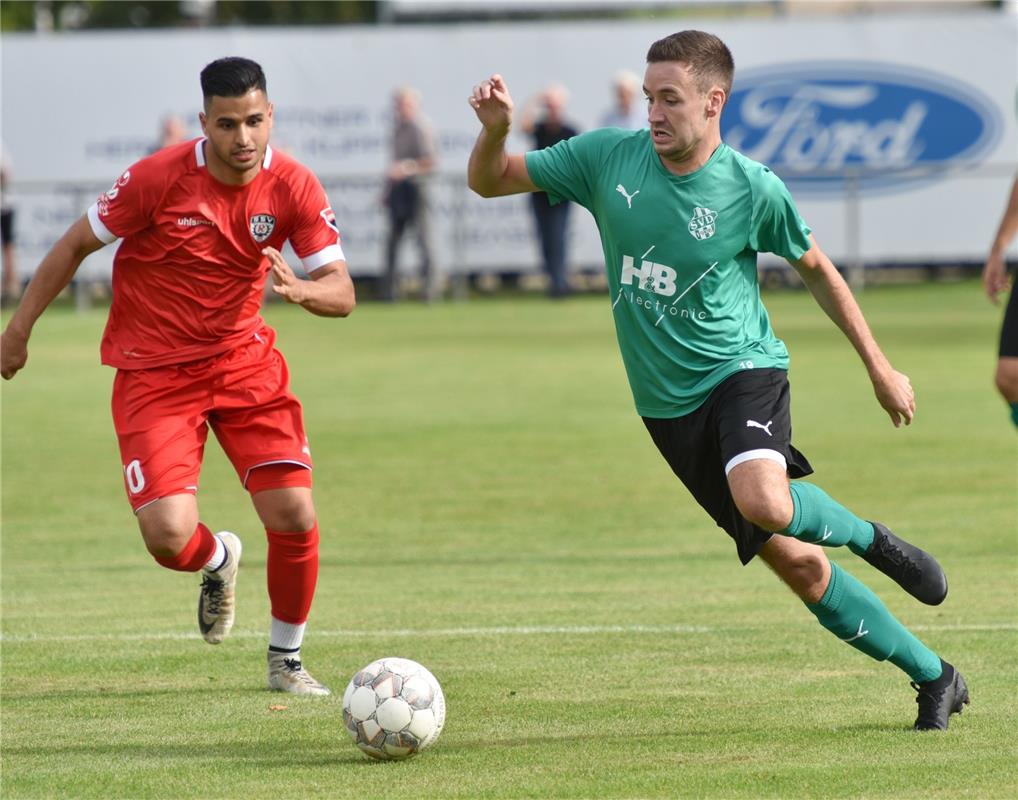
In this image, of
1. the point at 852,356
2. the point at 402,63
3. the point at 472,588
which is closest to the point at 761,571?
the point at 472,588

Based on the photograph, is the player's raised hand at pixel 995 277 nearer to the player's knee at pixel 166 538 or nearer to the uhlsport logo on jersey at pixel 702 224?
the uhlsport logo on jersey at pixel 702 224

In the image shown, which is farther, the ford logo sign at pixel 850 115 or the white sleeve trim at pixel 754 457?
the ford logo sign at pixel 850 115

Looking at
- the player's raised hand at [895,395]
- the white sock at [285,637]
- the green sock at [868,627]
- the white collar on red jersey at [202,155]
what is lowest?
the white sock at [285,637]

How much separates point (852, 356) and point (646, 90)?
12.7m

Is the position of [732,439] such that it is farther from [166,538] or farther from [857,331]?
[166,538]

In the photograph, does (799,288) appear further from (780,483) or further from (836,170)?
(780,483)

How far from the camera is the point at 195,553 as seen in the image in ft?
22.9

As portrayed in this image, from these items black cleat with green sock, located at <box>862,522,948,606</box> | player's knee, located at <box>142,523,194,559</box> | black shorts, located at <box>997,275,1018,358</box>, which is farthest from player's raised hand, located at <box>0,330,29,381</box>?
black shorts, located at <box>997,275,1018,358</box>

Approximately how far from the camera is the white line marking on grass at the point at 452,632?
7.69m

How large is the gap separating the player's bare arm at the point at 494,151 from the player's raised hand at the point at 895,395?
1430 mm

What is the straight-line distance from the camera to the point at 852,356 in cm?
1839

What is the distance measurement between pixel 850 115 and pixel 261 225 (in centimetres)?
2068

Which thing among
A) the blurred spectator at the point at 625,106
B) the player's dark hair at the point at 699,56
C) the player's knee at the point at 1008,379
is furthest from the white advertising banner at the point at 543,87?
the player's dark hair at the point at 699,56

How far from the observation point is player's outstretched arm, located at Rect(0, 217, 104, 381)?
6789 millimetres
